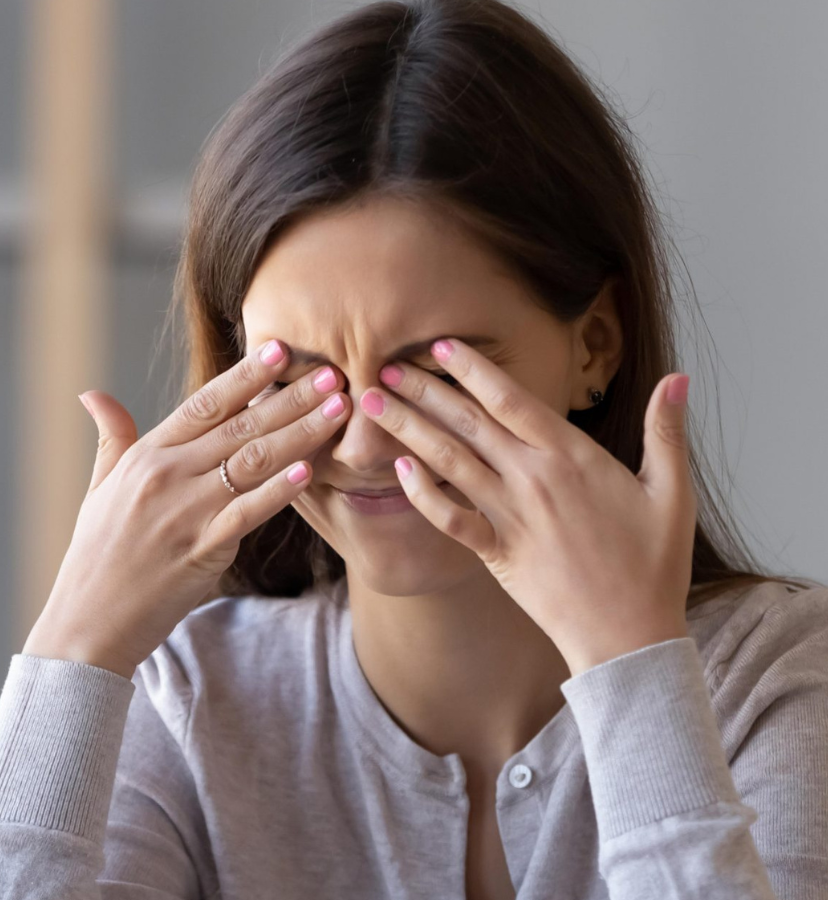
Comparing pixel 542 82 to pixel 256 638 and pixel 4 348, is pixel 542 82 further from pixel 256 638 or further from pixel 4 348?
pixel 4 348

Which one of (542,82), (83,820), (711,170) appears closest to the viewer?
(83,820)

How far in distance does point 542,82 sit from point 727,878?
73 cm

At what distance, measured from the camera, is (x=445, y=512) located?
1.11m

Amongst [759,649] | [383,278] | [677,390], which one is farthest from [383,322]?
[759,649]

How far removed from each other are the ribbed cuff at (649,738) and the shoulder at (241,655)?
44 cm

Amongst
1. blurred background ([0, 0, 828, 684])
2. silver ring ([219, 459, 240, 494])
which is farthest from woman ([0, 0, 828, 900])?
blurred background ([0, 0, 828, 684])

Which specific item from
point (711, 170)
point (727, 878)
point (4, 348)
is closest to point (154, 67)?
point (4, 348)

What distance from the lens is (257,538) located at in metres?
1.54

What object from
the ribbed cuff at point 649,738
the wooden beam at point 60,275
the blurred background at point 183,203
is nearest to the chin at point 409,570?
the ribbed cuff at point 649,738

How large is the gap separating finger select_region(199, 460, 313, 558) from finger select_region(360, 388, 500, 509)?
0.31 feet

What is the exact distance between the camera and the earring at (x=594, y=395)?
1.32 meters

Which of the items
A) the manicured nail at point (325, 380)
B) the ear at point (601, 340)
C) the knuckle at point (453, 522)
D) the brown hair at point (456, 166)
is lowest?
the knuckle at point (453, 522)

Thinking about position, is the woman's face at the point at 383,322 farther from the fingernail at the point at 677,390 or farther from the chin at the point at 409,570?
the fingernail at the point at 677,390

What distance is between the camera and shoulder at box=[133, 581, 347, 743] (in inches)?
53.4
